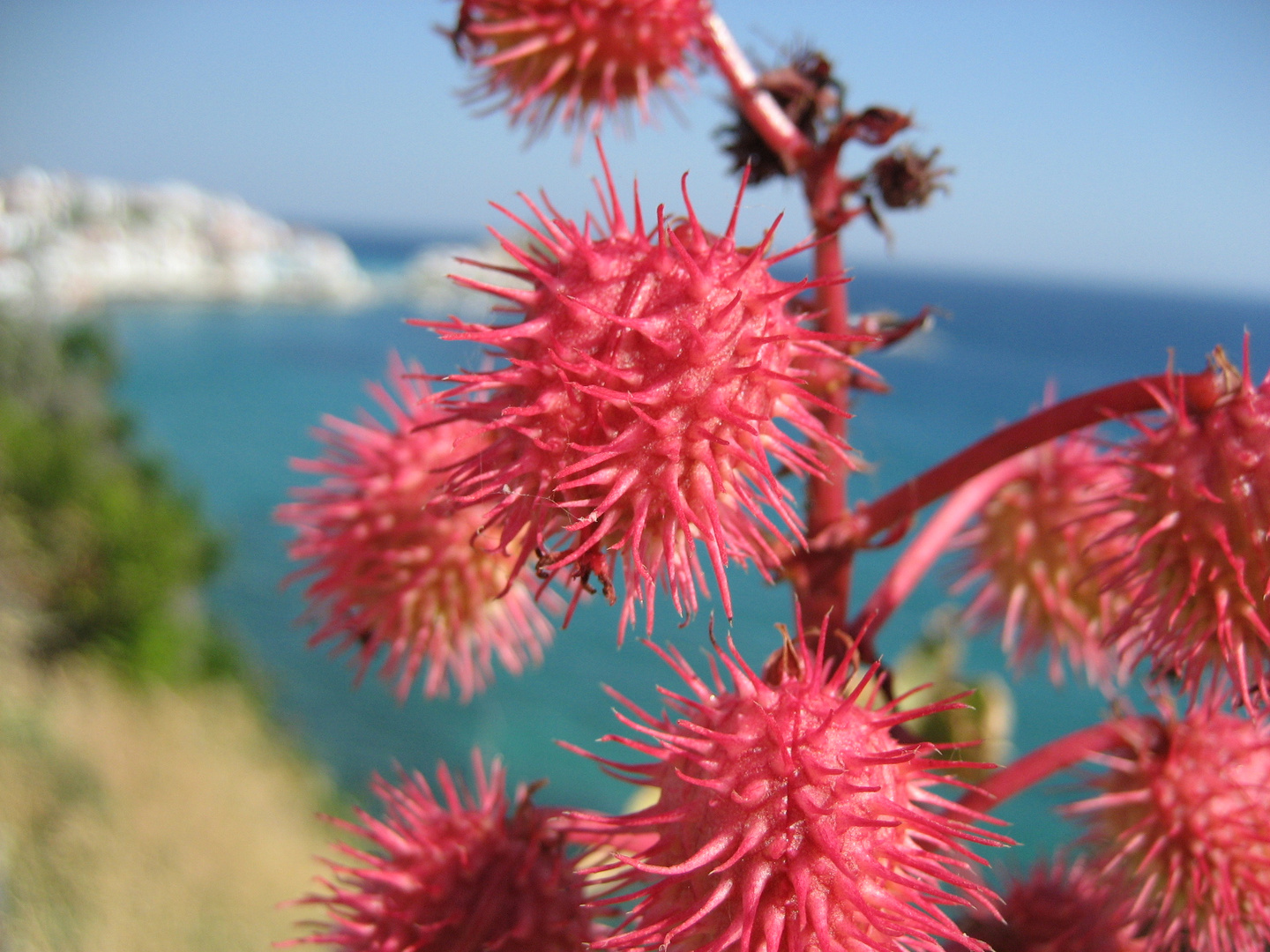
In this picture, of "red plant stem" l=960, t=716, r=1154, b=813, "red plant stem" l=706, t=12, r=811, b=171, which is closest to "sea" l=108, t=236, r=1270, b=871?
"red plant stem" l=960, t=716, r=1154, b=813

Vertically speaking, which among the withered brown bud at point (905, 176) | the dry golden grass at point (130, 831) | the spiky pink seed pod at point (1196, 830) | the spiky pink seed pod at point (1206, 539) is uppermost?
the withered brown bud at point (905, 176)

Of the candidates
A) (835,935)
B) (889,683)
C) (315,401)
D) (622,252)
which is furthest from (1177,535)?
(315,401)

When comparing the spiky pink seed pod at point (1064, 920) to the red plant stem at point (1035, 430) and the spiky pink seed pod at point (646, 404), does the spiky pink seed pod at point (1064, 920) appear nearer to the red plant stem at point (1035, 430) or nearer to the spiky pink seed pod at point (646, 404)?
the red plant stem at point (1035, 430)

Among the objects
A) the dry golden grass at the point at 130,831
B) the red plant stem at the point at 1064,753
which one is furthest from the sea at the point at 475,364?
the dry golden grass at the point at 130,831

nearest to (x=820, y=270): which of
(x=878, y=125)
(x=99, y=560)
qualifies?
(x=878, y=125)

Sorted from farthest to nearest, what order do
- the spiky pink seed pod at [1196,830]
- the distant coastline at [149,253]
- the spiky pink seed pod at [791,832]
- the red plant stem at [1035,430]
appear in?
1. the distant coastline at [149,253]
2. the spiky pink seed pod at [1196,830]
3. the red plant stem at [1035,430]
4. the spiky pink seed pod at [791,832]

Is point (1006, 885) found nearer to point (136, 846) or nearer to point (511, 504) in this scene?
point (511, 504)

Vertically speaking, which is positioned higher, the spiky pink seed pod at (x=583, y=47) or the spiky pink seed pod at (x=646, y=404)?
the spiky pink seed pod at (x=583, y=47)
